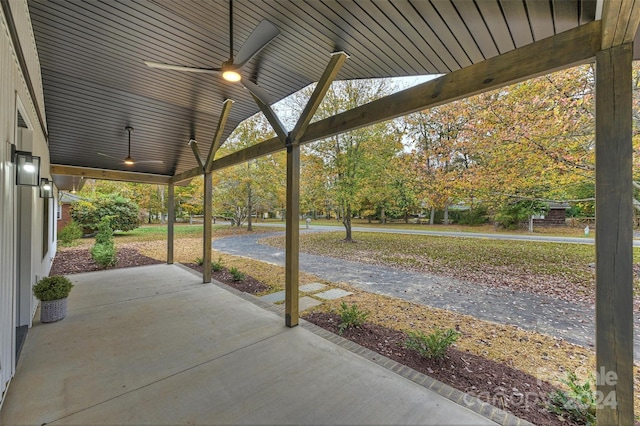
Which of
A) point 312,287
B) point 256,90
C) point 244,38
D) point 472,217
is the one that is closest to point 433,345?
point 312,287

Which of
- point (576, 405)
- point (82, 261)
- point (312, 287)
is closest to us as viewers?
point (576, 405)

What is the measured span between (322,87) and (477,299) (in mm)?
4767

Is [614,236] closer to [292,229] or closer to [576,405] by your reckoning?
[576,405]

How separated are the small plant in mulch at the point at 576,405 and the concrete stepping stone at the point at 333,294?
324cm

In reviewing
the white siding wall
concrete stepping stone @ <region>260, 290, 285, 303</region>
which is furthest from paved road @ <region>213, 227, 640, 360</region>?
the white siding wall

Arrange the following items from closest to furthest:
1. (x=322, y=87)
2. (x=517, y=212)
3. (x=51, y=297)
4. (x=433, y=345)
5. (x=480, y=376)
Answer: (x=480, y=376)
(x=433, y=345)
(x=322, y=87)
(x=51, y=297)
(x=517, y=212)

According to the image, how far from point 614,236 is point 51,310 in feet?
19.9

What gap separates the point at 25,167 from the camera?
7.93ft

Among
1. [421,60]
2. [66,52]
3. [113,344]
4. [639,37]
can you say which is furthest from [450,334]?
[66,52]

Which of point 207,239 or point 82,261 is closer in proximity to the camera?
point 207,239

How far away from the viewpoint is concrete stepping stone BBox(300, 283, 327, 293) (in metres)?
5.35

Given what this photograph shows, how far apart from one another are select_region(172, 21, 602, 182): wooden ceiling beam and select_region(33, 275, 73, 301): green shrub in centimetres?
448

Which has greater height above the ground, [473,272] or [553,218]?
[553,218]

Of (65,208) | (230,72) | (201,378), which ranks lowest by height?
(201,378)
